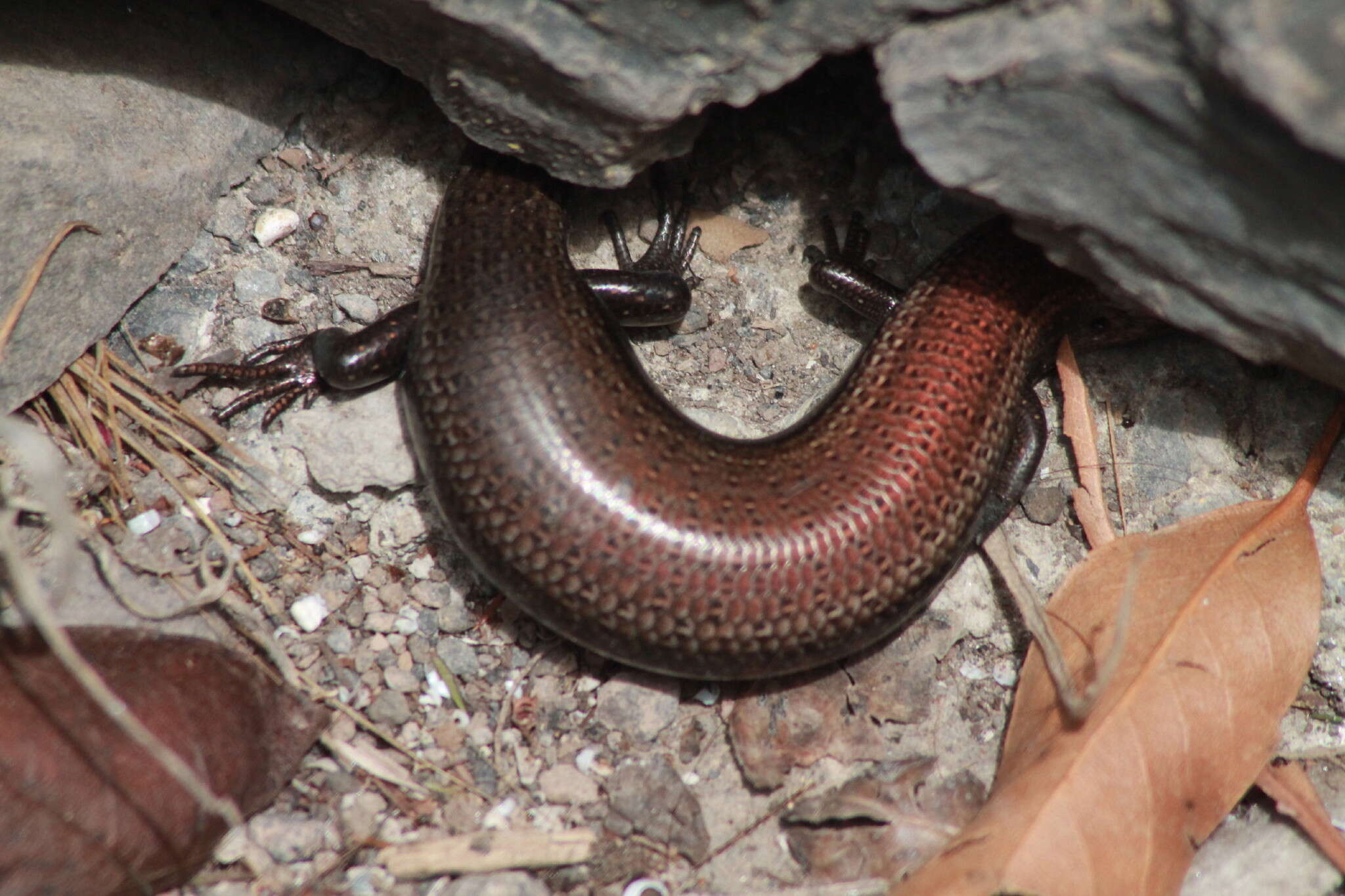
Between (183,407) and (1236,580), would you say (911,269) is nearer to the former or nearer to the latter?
(1236,580)

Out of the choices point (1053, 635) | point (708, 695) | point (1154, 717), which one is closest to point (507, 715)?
point (708, 695)

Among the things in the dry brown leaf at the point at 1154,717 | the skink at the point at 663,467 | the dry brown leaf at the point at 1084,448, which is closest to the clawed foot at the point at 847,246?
the skink at the point at 663,467

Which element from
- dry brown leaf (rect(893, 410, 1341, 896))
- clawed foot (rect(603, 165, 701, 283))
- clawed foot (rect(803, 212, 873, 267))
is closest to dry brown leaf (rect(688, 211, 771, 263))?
clawed foot (rect(603, 165, 701, 283))

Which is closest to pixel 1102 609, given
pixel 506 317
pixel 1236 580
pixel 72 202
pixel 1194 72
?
pixel 1236 580

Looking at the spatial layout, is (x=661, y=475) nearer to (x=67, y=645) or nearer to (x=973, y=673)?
(x=973, y=673)

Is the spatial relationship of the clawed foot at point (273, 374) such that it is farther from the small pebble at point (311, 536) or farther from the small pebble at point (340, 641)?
the small pebble at point (340, 641)

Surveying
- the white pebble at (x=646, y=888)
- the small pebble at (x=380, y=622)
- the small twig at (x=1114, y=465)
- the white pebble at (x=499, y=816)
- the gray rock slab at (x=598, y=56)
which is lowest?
the white pebble at (x=646, y=888)

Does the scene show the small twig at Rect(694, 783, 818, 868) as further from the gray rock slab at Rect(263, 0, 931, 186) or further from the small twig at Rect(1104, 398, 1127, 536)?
the gray rock slab at Rect(263, 0, 931, 186)
